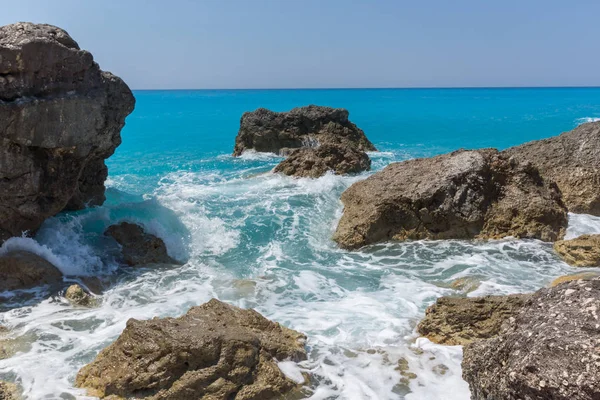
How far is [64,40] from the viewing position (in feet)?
29.0

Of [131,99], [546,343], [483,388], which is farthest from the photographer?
[131,99]

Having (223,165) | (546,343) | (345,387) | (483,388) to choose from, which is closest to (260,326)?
(345,387)

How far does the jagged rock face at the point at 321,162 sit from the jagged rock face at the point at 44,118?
8276 millimetres

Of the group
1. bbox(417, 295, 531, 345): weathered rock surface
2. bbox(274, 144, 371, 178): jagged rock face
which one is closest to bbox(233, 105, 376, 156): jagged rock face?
bbox(274, 144, 371, 178): jagged rock face

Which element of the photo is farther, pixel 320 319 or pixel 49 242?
pixel 49 242

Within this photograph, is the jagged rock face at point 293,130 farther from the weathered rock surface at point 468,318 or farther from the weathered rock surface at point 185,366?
the weathered rock surface at point 185,366

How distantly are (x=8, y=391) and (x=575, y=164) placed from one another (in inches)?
499

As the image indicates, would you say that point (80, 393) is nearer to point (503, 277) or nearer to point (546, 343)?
point (546, 343)

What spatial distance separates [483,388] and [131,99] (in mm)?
9511

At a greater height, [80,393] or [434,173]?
[434,173]

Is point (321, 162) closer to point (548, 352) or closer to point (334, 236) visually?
point (334, 236)

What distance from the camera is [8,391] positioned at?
520 cm

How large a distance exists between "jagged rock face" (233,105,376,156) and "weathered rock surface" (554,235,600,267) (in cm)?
1569

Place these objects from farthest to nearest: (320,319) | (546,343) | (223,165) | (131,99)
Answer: (223,165), (131,99), (320,319), (546,343)
